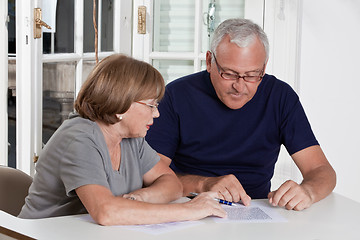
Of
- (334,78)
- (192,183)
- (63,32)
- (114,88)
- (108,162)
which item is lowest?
(192,183)

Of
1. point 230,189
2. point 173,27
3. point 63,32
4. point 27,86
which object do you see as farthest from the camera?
point 173,27

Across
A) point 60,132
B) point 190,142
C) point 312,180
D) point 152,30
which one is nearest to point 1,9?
point 152,30

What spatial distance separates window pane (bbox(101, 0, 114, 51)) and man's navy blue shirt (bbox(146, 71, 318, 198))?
143 cm

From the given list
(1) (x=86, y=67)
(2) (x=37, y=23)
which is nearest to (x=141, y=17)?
(1) (x=86, y=67)

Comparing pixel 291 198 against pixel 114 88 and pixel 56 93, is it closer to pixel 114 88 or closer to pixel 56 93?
pixel 114 88

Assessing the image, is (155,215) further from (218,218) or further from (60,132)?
(60,132)

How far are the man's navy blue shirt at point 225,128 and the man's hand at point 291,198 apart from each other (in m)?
0.49

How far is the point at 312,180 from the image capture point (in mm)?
2178

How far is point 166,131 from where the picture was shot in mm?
2412

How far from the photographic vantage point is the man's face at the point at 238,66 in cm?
223

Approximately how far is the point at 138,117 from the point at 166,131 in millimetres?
525

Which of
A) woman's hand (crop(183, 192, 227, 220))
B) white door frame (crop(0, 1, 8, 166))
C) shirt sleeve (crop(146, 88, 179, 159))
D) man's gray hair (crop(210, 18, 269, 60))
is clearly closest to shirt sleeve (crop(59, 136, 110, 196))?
woman's hand (crop(183, 192, 227, 220))

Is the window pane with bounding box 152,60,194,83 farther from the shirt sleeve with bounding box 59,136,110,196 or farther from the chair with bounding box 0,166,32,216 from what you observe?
the shirt sleeve with bounding box 59,136,110,196

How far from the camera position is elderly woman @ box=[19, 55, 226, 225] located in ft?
5.43
